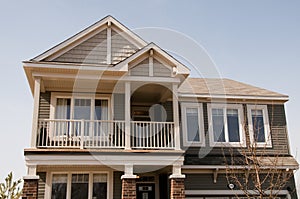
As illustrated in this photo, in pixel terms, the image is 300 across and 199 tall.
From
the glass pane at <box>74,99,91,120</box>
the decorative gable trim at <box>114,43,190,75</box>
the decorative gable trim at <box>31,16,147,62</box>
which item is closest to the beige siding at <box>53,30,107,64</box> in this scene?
Result: the decorative gable trim at <box>31,16,147,62</box>

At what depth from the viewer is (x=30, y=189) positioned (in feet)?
31.7

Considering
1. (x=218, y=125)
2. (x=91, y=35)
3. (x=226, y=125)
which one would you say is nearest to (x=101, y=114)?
(x=91, y=35)

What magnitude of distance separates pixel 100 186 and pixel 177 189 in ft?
10.0

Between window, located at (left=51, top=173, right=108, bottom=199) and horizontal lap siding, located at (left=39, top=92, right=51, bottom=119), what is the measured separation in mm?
2214

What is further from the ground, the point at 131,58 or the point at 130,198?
the point at 131,58

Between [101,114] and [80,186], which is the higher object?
[101,114]

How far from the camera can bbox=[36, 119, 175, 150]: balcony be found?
11133 millimetres

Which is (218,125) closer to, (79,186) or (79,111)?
(79,111)

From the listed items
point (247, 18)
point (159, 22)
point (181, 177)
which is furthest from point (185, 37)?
point (181, 177)

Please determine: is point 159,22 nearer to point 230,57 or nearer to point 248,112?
point 230,57

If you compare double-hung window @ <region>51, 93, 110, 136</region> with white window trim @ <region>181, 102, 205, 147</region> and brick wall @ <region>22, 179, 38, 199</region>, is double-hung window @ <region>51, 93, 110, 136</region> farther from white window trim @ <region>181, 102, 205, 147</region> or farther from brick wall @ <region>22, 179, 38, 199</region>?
white window trim @ <region>181, 102, 205, 147</region>

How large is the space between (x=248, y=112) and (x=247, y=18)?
182 inches

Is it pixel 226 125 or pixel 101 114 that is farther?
pixel 226 125

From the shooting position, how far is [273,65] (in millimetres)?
11758
